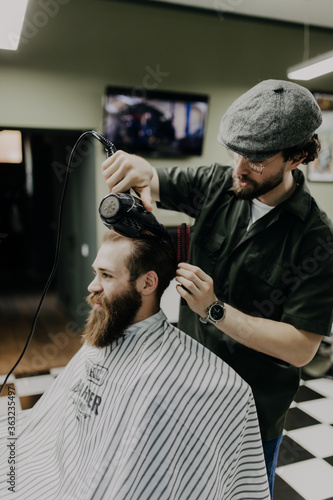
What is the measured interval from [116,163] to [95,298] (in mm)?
465

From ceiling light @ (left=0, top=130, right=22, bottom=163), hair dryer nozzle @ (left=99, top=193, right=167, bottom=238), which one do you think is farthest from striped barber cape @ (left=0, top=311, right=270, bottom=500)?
ceiling light @ (left=0, top=130, right=22, bottom=163)

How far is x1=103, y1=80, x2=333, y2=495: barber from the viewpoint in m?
1.17

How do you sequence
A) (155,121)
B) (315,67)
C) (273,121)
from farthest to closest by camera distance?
(155,121)
(315,67)
(273,121)

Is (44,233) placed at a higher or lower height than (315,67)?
lower

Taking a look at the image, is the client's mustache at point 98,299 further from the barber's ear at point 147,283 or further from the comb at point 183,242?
the comb at point 183,242

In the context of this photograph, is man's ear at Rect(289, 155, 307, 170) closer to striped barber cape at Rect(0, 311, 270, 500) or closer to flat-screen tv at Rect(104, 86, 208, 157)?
striped barber cape at Rect(0, 311, 270, 500)

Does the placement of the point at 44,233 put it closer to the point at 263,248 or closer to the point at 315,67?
the point at 315,67

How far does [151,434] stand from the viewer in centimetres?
Result: 118

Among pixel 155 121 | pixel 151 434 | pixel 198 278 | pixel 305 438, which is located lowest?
pixel 305 438

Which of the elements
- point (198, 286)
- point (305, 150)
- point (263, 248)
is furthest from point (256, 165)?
point (198, 286)

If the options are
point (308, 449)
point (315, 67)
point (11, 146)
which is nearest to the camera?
point (308, 449)

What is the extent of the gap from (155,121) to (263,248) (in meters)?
2.74

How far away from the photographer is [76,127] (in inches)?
144

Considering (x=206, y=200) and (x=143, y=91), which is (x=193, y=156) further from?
(x=206, y=200)
